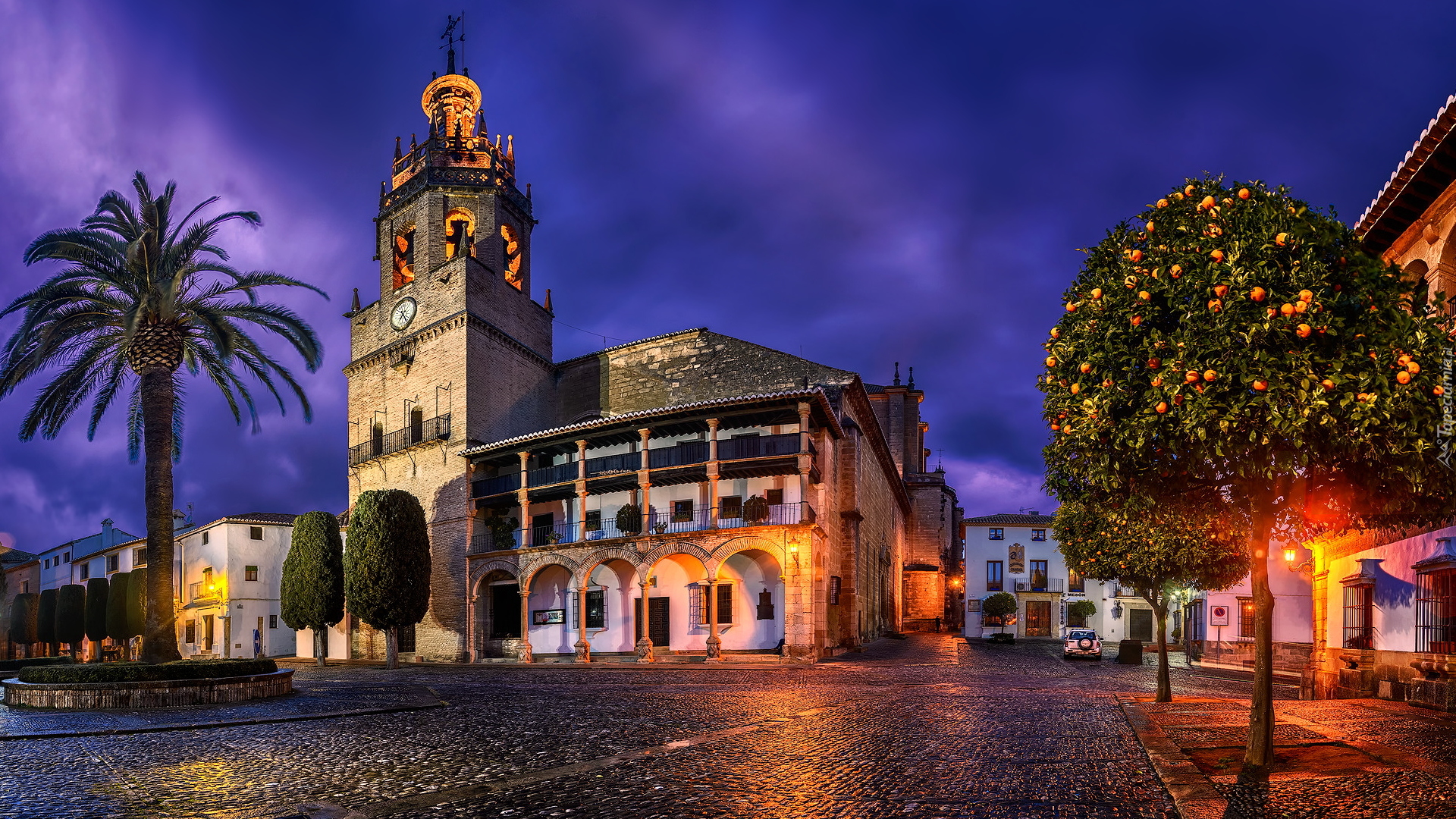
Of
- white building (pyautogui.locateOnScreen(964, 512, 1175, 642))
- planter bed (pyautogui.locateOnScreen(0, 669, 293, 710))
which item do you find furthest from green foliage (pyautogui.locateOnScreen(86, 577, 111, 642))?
white building (pyautogui.locateOnScreen(964, 512, 1175, 642))

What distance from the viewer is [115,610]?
4091 cm

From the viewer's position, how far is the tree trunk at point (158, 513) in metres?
17.3

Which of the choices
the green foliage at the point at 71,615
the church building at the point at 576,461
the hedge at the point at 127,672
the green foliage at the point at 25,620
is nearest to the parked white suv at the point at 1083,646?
the church building at the point at 576,461

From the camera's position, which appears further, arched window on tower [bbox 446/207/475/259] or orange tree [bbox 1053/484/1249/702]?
arched window on tower [bbox 446/207/475/259]

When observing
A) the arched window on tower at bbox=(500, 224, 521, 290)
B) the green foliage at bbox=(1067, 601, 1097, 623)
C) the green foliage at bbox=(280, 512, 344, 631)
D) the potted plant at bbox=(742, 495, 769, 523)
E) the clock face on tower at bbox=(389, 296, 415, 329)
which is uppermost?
the arched window on tower at bbox=(500, 224, 521, 290)

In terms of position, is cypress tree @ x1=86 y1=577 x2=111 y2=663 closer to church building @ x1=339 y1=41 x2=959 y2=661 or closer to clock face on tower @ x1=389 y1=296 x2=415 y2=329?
church building @ x1=339 y1=41 x2=959 y2=661

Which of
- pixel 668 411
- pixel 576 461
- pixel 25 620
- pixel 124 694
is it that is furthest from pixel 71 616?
pixel 124 694

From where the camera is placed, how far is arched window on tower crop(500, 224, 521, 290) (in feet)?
142

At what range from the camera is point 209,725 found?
12641 mm

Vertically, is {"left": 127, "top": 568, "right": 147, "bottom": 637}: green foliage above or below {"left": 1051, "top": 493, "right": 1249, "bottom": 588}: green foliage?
below

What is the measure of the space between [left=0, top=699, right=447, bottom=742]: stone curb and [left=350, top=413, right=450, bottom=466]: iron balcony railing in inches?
1028

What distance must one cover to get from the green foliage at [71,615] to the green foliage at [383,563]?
16.6 metres

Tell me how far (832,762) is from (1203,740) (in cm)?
388

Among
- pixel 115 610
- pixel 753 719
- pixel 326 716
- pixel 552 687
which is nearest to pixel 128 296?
pixel 326 716
